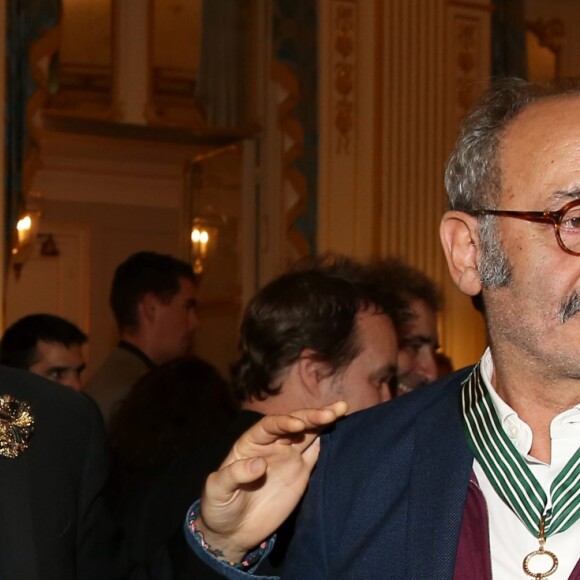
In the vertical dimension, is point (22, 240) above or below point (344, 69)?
below

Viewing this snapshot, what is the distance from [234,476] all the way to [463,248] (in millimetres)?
528

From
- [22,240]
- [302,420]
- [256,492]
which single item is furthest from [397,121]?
[302,420]

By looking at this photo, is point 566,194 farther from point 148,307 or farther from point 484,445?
point 148,307

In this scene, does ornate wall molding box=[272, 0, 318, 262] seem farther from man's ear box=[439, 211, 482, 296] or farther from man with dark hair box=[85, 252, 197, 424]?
man's ear box=[439, 211, 482, 296]

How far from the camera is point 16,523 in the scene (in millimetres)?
1955

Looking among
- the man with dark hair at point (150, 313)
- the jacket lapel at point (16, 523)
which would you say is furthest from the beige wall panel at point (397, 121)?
the jacket lapel at point (16, 523)

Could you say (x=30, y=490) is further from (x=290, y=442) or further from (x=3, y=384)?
(x=290, y=442)

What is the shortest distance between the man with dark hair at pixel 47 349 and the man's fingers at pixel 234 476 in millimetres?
2796

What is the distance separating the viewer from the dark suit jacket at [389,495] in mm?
1716

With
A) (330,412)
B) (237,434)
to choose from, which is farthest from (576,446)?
(237,434)

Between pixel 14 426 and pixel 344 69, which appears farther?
pixel 344 69

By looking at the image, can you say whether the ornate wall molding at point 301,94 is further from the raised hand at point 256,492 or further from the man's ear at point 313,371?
the raised hand at point 256,492

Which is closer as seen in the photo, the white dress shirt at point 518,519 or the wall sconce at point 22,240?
the white dress shirt at point 518,519

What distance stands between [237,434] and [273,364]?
230mm
